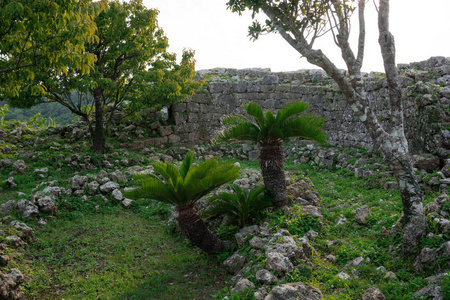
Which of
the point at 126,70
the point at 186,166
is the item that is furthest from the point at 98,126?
the point at 186,166

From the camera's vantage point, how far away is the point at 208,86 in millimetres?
14000

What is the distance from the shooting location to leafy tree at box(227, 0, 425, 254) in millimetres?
4891

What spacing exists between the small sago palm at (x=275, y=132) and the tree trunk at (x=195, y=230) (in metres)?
1.31

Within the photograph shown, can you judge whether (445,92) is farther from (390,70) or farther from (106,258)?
(106,258)

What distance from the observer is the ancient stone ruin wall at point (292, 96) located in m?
9.98

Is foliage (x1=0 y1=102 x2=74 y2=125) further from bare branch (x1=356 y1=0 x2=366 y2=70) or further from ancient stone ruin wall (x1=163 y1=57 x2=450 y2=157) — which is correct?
bare branch (x1=356 y1=0 x2=366 y2=70)

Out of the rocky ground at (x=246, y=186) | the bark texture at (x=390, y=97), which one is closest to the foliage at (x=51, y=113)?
the rocky ground at (x=246, y=186)

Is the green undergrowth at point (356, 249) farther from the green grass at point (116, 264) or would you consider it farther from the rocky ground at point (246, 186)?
the green grass at point (116, 264)

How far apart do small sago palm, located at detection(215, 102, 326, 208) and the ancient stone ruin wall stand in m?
4.33

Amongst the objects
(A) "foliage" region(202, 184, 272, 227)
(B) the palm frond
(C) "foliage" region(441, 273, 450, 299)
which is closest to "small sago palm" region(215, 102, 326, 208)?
(A) "foliage" region(202, 184, 272, 227)

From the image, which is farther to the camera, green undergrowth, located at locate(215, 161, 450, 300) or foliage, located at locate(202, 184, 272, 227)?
foliage, located at locate(202, 184, 272, 227)

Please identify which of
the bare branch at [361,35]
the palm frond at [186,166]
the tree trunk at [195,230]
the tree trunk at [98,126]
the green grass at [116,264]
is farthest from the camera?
the tree trunk at [98,126]

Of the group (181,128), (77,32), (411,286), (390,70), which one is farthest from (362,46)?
(181,128)

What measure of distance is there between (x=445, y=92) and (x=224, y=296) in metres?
7.32
